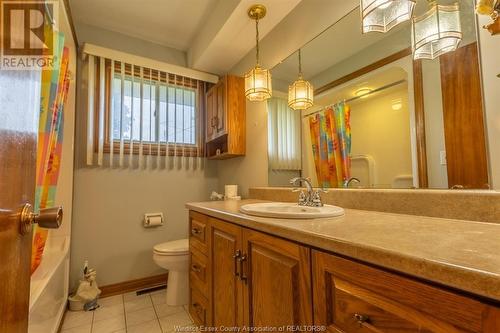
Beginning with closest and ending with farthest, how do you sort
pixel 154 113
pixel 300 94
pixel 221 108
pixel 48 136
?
pixel 48 136
pixel 300 94
pixel 221 108
pixel 154 113

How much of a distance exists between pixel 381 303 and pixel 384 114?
920 millimetres

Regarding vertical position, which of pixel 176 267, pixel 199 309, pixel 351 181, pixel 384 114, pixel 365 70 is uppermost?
pixel 365 70

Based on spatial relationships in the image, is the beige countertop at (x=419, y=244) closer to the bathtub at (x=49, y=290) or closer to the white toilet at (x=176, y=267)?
the bathtub at (x=49, y=290)

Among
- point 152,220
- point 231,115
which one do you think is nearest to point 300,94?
point 231,115

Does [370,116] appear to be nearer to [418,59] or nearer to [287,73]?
[418,59]

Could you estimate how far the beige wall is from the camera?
194 cm

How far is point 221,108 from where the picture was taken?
2184 millimetres

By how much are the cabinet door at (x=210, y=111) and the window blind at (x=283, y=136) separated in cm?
66

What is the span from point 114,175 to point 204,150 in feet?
2.84

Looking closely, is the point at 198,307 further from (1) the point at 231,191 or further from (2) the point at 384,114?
(2) the point at 384,114

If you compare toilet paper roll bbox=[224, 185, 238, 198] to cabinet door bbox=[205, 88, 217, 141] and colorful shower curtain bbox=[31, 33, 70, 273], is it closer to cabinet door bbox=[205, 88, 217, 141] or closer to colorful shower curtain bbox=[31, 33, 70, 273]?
cabinet door bbox=[205, 88, 217, 141]

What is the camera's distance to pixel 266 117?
1.91 metres

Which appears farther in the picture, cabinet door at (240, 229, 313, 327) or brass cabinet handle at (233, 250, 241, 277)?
brass cabinet handle at (233, 250, 241, 277)

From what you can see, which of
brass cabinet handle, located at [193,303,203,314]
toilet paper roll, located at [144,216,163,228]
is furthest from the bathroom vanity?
toilet paper roll, located at [144,216,163,228]
